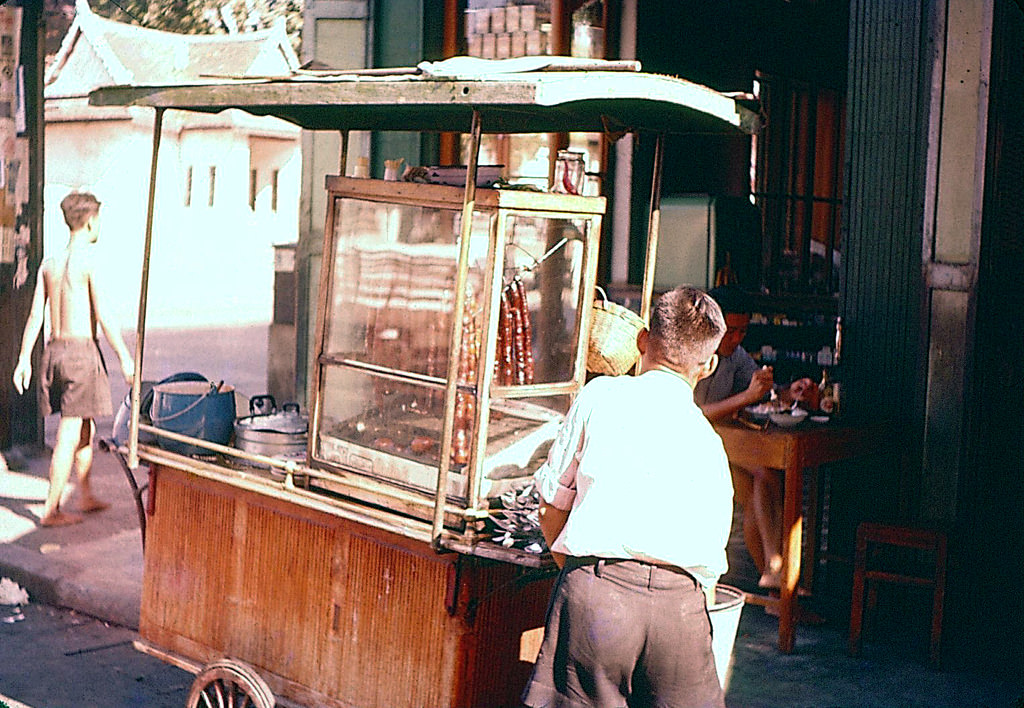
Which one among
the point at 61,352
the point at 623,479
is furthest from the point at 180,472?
the point at 61,352

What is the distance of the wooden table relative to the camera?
5.48m

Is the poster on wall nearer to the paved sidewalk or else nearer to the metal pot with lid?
the paved sidewalk

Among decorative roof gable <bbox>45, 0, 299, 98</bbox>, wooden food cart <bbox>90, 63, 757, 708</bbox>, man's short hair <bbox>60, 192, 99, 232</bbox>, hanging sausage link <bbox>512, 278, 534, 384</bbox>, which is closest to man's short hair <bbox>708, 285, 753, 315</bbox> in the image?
→ wooden food cart <bbox>90, 63, 757, 708</bbox>

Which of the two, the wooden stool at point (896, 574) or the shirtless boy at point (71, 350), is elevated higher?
the shirtless boy at point (71, 350)

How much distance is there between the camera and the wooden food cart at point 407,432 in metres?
3.89

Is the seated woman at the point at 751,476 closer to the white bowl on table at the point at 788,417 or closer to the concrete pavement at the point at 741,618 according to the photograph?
the white bowl on table at the point at 788,417

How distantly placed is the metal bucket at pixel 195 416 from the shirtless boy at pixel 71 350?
2.67m

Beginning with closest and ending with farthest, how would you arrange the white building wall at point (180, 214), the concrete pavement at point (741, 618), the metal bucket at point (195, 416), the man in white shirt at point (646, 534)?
1. the man in white shirt at point (646, 534)
2. the metal bucket at point (195, 416)
3. the concrete pavement at point (741, 618)
4. the white building wall at point (180, 214)

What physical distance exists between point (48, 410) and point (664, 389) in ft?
18.3

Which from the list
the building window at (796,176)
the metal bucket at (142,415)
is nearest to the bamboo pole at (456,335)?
the metal bucket at (142,415)

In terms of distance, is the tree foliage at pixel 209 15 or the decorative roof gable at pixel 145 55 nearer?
the decorative roof gable at pixel 145 55

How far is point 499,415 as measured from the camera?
171 inches

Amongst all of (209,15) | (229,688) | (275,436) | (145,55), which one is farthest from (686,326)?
(209,15)

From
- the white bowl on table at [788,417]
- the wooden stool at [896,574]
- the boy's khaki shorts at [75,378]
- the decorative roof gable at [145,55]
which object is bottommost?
the wooden stool at [896,574]
